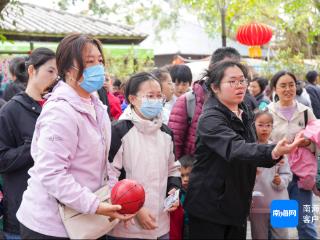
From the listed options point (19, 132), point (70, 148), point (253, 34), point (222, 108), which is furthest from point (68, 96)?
point (253, 34)

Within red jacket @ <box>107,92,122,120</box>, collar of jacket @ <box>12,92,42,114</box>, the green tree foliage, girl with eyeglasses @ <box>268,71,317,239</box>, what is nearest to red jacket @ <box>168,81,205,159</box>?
red jacket @ <box>107,92,122,120</box>

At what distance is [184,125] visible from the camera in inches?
163

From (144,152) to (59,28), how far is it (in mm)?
8463

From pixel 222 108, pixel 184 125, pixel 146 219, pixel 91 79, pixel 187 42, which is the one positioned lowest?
pixel 146 219

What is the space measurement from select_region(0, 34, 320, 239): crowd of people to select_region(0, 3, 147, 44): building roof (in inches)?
246

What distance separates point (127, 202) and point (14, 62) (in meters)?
2.47

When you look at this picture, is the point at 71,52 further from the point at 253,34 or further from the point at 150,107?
the point at 253,34

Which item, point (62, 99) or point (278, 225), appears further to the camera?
point (278, 225)

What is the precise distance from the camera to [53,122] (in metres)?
2.43

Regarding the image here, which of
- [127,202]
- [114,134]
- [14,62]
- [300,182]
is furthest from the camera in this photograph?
[300,182]

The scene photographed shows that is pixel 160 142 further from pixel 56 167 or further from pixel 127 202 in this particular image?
pixel 56 167

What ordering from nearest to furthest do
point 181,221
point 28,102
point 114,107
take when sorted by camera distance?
point 28,102 < point 181,221 < point 114,107

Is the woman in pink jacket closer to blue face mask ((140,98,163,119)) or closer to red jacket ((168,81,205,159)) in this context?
blue face mask ((140,98,163,119))

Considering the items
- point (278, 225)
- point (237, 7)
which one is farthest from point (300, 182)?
point (237, 7)
